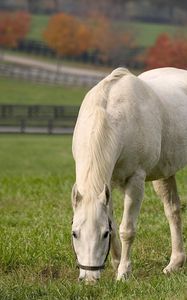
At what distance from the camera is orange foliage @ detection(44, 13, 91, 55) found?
85.6m

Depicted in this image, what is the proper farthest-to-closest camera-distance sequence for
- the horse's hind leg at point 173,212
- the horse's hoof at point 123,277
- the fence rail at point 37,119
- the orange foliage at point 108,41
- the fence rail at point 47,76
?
the orange foliage at point 108,41 < the fence rail at point 47,76 < the fence rail at point 37,119 < the horse's hind leg at point 173,212 < the horse's hoof at point 123,277

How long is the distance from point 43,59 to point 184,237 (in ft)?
267

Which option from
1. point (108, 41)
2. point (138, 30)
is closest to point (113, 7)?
point (138, 30)

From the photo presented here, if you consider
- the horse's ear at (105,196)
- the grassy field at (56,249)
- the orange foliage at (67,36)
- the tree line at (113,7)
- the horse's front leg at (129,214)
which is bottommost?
the tree line at (113,7)

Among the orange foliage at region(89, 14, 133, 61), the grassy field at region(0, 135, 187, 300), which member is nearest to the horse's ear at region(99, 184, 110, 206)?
the grassy field at region(0, 135, 187, 300)

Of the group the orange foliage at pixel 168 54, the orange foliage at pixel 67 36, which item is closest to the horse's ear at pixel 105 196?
the orange foliage at pixel 168 54

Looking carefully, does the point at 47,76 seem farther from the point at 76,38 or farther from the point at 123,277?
the point at 123,277

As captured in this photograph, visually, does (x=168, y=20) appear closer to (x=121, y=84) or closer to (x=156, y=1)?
(x=156, y=1)

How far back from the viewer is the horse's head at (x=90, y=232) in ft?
21.0

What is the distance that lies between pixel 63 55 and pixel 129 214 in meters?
81.5

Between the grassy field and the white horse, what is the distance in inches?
9.8

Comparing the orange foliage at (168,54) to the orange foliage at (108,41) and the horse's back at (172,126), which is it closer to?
the orange foliage at (108,41)

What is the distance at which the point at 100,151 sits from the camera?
6.75m

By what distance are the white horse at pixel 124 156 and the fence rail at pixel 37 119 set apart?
1398 inches
